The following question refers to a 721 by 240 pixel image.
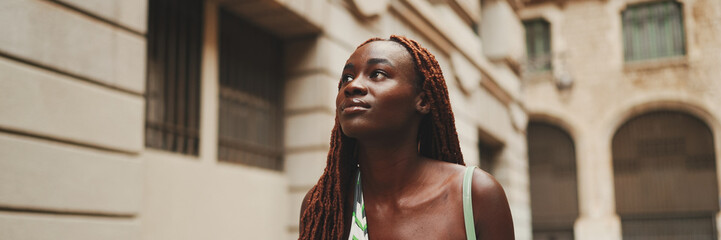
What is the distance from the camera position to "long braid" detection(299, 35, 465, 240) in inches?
85.7

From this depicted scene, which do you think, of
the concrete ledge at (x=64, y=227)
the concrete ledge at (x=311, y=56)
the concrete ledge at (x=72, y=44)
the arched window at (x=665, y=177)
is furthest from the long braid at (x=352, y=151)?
the arched window at (x=665, y=177)

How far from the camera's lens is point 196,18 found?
6520 millimetres

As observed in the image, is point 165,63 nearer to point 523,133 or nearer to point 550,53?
point 523,133

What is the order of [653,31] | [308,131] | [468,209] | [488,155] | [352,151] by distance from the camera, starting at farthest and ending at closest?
[653,31]
[488,155]
[308,131]
[352,151]
[468,209]

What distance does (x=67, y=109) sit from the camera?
14.9ft

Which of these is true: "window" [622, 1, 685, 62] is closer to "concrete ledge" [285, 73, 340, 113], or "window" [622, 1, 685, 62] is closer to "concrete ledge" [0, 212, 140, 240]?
"concrete ledge" [285, 73, 340, 113]

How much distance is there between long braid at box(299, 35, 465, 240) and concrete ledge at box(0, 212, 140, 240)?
2.50m

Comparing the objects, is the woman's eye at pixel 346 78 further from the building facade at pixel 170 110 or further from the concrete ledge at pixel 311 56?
the concrete ledge at pixel 311 56

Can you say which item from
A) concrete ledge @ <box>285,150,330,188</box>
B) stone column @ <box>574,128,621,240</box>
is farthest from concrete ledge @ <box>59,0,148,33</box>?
stone column @ <box>574,128,621,240</box>

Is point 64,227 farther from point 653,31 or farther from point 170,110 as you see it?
point 653,31

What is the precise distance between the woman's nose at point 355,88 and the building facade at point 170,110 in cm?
278

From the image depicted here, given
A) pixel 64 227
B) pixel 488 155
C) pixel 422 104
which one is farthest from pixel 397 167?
pixel 488 155

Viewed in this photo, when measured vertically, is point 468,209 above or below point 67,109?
below

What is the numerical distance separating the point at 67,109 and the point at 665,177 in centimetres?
2478
